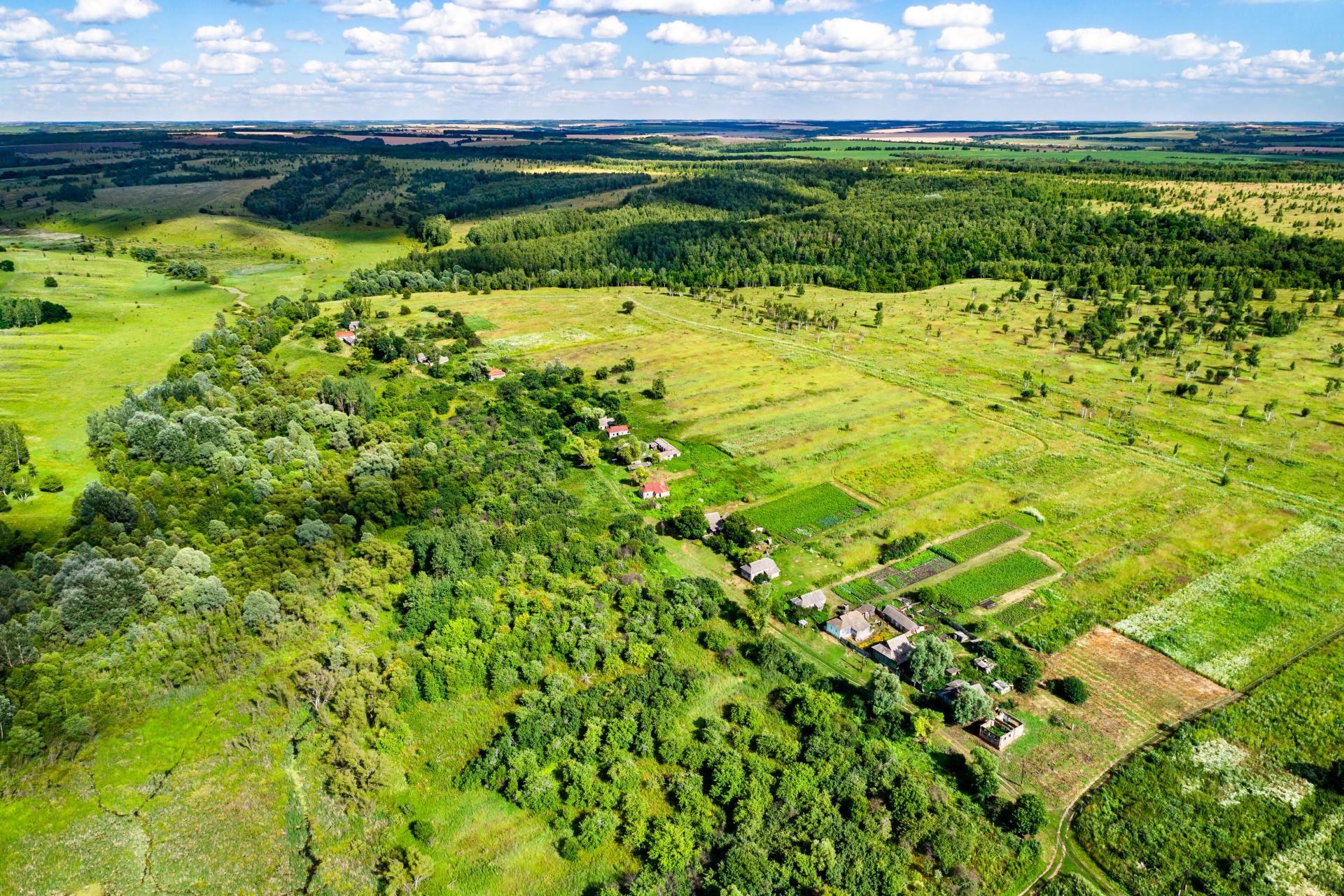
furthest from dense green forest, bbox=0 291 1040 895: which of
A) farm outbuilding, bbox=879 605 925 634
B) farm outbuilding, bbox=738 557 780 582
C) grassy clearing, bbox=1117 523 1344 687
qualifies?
grassy clearing, bbox=1117 523 1344 687

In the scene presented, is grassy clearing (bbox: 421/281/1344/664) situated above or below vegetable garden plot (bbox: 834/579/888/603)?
above

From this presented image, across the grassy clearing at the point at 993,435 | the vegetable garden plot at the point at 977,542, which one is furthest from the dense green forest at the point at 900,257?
the vegetable garden plot at the point at 977,542

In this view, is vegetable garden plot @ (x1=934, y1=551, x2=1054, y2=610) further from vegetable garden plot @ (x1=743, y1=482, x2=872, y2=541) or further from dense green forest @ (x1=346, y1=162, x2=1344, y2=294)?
dense green forest @ (x1=346, y1=162, x2=1344, y2=294)

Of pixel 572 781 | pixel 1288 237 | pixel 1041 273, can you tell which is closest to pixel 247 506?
pixel 572 781

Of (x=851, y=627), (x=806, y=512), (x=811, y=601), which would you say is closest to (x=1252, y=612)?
(x=851, y=627)

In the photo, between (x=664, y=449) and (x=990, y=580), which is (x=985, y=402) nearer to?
(x=990, y=580)
